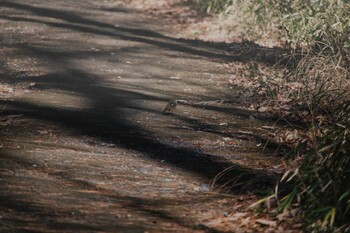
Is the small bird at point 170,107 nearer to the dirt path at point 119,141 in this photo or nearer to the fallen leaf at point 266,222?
the dirt path at point 119,141

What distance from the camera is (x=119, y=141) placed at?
9.32 meters

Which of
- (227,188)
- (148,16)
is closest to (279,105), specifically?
(227,188)

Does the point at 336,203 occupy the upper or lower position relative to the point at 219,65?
upper

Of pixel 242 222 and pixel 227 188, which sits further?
pixel 227 188

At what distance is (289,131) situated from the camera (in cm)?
1020

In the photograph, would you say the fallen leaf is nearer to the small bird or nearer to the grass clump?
the grass clump

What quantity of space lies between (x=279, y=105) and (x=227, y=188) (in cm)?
427

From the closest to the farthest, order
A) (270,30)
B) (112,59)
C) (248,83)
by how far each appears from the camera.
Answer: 1. (248,83)
2. (112,59)
3. (270,30)

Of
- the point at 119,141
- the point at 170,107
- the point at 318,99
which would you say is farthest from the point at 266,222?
the point at 170,107

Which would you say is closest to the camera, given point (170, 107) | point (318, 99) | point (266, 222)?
point (266, 222)

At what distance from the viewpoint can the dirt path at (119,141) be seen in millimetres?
6645

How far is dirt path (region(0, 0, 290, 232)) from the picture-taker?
21.8 ft

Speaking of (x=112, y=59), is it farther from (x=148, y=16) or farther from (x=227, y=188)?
(x=227, y=188)

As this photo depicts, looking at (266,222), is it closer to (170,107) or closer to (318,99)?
(318,99)
